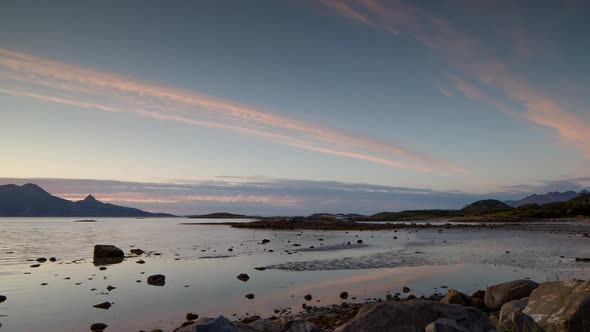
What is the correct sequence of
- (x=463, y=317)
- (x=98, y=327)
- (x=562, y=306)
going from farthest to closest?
(x=98, y=327)
(x=463, y=317)
(x=562, y=306)

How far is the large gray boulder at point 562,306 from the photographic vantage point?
31.2 ft

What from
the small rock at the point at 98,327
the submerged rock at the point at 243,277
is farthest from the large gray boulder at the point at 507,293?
the small rock at the point at 98,327

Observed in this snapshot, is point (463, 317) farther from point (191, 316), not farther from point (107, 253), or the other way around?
point (107, 253)

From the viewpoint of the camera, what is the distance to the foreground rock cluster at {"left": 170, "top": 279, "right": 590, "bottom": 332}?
933 cm

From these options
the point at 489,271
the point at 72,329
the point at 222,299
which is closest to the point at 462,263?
the point at 489,271

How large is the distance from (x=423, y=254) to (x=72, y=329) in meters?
33.6

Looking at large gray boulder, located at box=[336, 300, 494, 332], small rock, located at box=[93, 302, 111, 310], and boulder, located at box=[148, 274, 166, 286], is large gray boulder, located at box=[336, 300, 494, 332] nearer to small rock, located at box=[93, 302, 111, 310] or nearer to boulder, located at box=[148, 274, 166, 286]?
small rock, located at box=[93, 302, 111, 310]

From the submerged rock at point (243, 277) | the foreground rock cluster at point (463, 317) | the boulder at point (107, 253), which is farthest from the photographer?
the boulder at point (107, 253)

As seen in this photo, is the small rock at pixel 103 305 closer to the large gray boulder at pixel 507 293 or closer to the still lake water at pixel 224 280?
the still lake water at pixel 224 280

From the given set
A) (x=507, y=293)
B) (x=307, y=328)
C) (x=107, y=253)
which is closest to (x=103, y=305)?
(x=307, y=328)

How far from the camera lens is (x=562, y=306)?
9859mm

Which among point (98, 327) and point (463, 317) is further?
point (98, 327)

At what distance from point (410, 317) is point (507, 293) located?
722cm

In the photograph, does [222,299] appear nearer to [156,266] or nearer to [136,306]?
[136,306]
